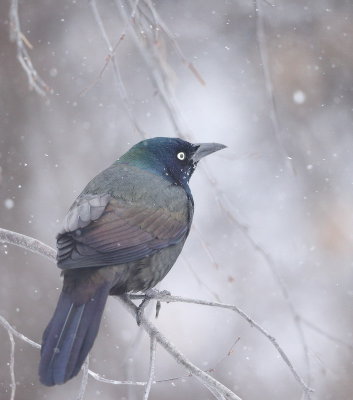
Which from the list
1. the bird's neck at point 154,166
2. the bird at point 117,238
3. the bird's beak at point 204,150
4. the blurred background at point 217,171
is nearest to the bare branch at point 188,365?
the bird at point 117,238

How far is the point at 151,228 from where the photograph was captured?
345cm

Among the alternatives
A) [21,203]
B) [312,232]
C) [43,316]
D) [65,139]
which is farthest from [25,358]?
[312,232]

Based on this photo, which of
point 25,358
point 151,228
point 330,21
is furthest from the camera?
point 330,21

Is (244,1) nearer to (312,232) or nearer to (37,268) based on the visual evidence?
(312,232)

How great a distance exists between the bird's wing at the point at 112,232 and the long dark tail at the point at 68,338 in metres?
0.17

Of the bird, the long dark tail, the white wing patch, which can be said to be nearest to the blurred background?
the bird

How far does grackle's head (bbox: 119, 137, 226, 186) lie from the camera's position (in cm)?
391

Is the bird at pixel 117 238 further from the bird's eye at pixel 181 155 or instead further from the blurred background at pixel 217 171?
the blurred background at pixel 217 171

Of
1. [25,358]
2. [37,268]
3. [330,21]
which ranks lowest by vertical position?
[25,358]

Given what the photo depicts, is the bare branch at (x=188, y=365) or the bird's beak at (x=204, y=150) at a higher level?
the bird's beak at (x=204, y=150)

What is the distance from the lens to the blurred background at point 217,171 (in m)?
6.41

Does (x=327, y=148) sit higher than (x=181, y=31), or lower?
lower

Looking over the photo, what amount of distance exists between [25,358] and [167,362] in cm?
132

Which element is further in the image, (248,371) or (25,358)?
(248,371)
